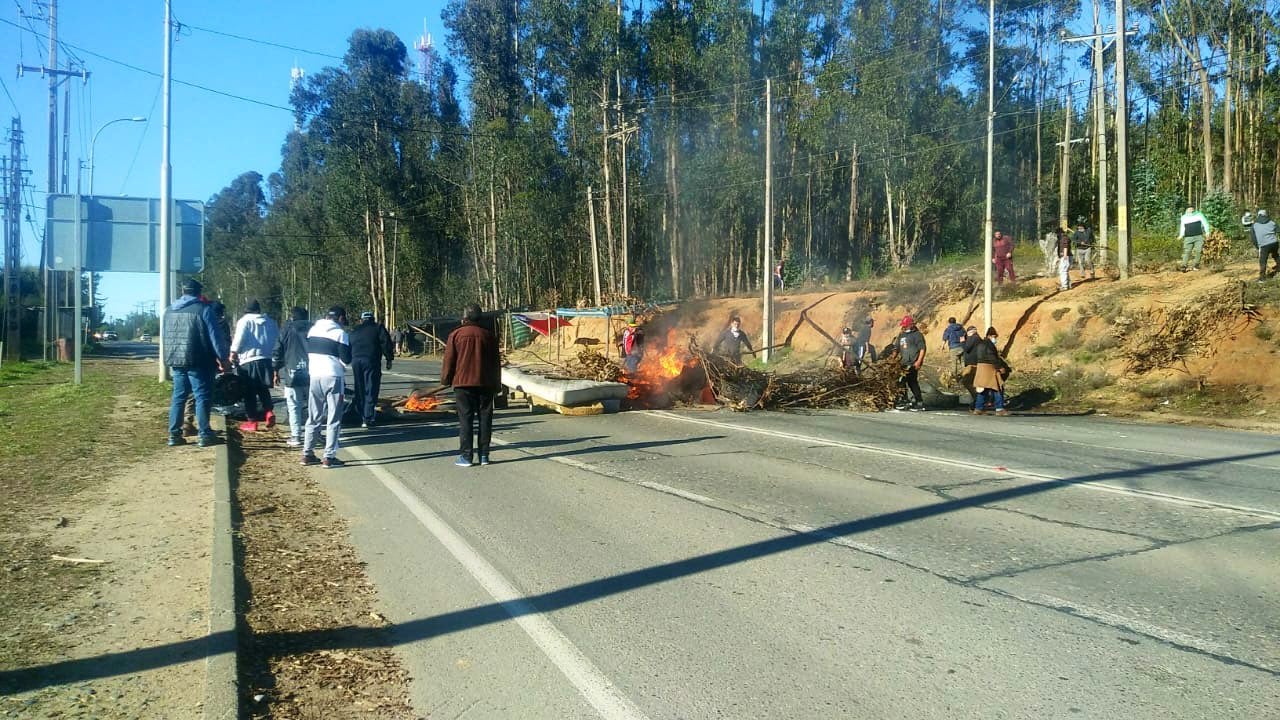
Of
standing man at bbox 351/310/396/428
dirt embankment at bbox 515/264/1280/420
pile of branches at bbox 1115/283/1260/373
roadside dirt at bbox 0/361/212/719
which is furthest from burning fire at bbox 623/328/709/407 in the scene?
pile of branches at bbox 1115/283/1260/373

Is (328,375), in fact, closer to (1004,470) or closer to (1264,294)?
(1004,470)

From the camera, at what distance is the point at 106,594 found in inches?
213

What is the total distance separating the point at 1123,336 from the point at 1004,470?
1300 centimetres

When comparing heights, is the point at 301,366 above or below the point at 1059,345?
below

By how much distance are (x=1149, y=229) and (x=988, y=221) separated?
2054 cm

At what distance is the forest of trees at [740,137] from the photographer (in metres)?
42.2

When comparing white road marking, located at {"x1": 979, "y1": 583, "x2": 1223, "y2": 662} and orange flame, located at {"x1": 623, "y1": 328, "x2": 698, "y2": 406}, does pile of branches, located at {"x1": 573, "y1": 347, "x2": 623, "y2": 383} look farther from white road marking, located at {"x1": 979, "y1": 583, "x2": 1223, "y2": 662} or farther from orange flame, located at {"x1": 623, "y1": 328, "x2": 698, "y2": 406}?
white road marking, located at {"x1": 979, "y1": 583, "x2": 1223, "y2": 662}

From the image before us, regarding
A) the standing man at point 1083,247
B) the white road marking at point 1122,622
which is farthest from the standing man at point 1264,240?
the white road marking at point 1122,622

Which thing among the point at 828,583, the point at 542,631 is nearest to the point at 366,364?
the point at 542,631

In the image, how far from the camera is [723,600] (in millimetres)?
5371

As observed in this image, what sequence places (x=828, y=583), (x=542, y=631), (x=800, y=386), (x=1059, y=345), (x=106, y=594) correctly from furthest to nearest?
(x=1059, y=345), (x=800, y=386), (x=828, y=583), (x=106, y=594), (x=542, y=631)

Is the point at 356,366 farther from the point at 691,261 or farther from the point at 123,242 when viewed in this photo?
the point at 691,261

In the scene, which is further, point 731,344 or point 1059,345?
point 1059,345

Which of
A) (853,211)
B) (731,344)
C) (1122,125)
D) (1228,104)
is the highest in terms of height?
(1228,104)
